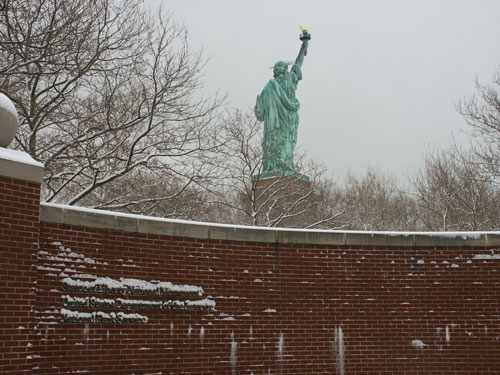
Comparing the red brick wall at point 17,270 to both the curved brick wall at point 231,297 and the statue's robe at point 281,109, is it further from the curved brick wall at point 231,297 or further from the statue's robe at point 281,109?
the statue's robe at point 281,109

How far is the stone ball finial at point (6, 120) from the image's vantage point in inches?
284

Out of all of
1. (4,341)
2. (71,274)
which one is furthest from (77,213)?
(4,341)

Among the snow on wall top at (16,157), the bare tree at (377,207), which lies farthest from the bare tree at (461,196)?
the snow on wall top at (16,157)

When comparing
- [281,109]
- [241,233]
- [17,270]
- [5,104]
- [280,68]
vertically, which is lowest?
[17,270]

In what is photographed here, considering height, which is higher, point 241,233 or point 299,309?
point 241,233

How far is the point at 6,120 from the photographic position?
729cm

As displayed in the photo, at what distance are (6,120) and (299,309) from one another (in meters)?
5.75

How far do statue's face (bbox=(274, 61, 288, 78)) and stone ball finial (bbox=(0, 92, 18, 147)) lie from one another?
2590cm

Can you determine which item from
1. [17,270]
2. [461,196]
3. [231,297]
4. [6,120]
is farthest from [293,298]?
[461,196]

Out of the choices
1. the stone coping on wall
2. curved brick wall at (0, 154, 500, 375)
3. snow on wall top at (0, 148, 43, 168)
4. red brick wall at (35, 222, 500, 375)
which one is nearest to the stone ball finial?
snow on wall top at (0, 148, 43, 168)

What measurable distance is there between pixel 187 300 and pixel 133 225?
1.48m

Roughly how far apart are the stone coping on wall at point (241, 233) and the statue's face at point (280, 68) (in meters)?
22.4

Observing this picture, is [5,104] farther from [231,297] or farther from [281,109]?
[281,109]

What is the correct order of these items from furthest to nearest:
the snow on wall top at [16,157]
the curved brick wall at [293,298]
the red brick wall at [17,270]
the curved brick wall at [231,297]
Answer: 1. the curved brick wall at [293,298]
2. the curved brick wall at [231,297]
3. the snow on wall top at [16,157]
4. the red brick wall at [17,270]
